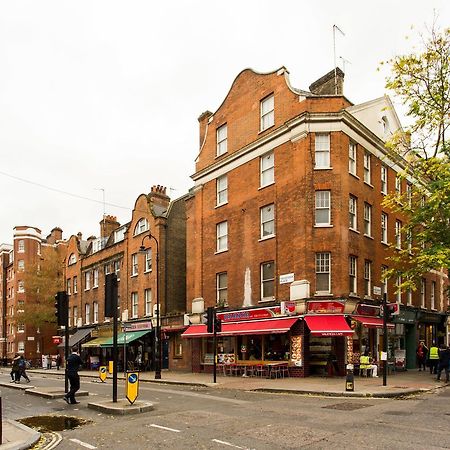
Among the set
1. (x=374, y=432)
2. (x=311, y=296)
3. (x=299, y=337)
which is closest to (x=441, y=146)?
(x=311, y=296)

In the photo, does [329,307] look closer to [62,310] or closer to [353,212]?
[353,212]

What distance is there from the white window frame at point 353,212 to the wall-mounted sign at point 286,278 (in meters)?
3.72

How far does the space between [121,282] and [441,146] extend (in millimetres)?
26151

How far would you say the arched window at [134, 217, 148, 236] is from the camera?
3859 cm

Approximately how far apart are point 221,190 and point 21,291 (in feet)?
146

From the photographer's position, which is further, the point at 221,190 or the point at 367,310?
the point at 221,190

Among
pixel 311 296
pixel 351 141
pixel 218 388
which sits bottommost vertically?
pixel 218 388

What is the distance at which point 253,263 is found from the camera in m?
28.2

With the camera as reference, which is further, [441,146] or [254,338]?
[254,338]

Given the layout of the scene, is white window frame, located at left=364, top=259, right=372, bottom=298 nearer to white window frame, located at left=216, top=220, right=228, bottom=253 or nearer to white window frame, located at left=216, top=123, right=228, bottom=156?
white window frame, located at left=216, top=220, right=228, bottom=253

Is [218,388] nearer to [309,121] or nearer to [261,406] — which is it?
[261,406]

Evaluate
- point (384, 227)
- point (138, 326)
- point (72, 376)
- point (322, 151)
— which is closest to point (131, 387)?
point (72, 376)

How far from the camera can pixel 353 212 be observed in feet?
86.2

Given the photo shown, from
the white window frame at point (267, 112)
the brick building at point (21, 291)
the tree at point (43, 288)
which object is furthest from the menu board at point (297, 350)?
the brick building at point (21, 291)
